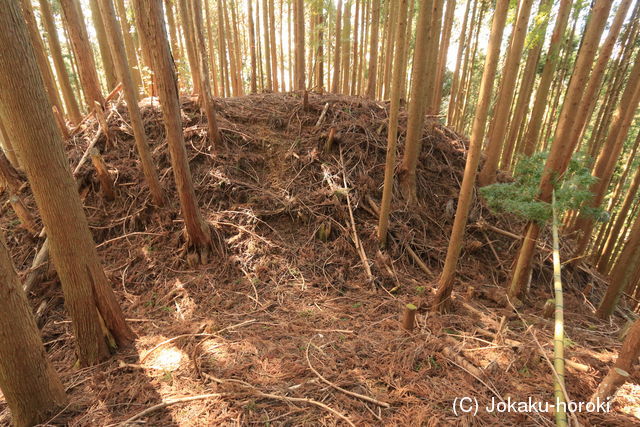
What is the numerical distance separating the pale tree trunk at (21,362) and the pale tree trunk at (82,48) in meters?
4.45

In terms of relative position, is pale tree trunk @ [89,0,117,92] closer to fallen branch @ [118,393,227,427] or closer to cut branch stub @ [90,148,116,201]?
cut branch stub @ [90,148,116,201]

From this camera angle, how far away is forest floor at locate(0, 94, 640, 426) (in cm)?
247

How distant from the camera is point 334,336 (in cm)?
333

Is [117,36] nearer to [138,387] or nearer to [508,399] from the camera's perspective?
[138,387]

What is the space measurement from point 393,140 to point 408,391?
10.0 ft

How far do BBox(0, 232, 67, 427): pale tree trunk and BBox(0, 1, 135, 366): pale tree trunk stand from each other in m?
0.51

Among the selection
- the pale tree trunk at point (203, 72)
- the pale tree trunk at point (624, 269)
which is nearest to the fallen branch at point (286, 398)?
the pale tree trunk at point (203, 72)

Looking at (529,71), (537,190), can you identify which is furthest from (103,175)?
(529,71)

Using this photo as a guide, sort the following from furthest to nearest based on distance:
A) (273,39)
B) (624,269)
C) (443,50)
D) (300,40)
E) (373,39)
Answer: (273,39) < (373,39) < (443,50) < (300,40) < (624,269)

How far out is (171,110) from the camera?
148 inches

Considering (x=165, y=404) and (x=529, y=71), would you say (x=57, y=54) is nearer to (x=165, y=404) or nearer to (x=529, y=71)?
(x=165, y=404)

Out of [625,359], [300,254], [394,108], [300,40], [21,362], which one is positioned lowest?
[300,254]

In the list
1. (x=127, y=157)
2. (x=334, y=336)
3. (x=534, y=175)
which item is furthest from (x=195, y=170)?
(x=534, y=175)

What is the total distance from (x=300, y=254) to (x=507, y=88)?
3.47 meters
